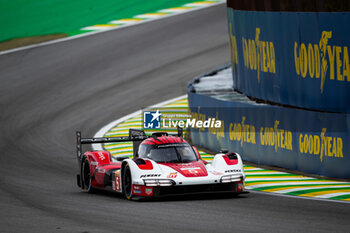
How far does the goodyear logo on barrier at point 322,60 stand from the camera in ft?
55.8

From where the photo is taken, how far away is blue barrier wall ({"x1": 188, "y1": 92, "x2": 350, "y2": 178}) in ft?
53.3

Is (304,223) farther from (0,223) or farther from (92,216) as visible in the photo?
(0,223)

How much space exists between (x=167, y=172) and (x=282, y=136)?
4.68 metres

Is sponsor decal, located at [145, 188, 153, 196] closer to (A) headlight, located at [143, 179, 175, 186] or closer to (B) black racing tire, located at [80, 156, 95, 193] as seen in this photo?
(A) headlight, located at [143, 179, 175, 186]

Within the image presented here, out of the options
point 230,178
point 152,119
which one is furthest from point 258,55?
point 230,178

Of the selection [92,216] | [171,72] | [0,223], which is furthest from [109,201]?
[171,72]

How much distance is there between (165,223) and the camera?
11.6m

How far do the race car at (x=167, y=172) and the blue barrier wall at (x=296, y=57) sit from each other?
382 centimetres

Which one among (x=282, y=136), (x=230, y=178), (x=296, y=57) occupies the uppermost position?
(x=296, y=57)

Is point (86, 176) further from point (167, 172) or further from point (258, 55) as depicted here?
point (258, 55)

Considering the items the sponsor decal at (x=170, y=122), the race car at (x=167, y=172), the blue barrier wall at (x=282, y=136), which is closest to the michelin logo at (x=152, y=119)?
the sponsor decal at (x=170, y=122)

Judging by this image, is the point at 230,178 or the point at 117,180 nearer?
the point at 230,178

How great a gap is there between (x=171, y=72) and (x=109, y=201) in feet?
67.2

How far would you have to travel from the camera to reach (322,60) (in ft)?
58.3
